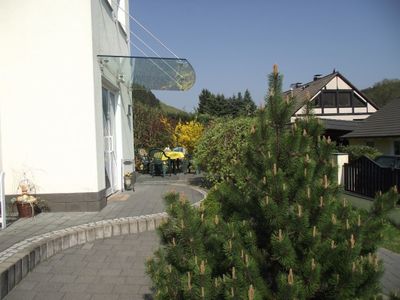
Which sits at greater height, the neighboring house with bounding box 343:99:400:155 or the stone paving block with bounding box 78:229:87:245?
the neighboring house with bounding box 343:99:400:155

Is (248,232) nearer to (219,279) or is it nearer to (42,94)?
(219,279)

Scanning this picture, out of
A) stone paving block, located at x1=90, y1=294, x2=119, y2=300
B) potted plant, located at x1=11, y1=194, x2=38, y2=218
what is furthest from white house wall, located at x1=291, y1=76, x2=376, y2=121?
stone paving block, located at x1=90, y1=294, x2=119, y2=300

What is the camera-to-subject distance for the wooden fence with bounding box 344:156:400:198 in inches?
458

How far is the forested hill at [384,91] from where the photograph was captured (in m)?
53.2

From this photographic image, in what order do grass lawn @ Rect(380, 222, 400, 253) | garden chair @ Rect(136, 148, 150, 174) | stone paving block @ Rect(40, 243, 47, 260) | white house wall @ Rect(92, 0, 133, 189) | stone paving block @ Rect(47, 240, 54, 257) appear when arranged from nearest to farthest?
1. grass lawn @ Rect(380, 222, 400, 253)
2. stone paving block @ Rect(40, 243, 47, 260)
3. stone paving block @ Rect(47, 240, 54, 257)
4. white house wall @ Rect(92, 0, 133, 189)
5. garden chair @ Rect(136, 148, 150, 174)

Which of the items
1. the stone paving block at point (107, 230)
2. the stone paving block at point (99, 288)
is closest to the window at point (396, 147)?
the stone paving block at point (107, 230)

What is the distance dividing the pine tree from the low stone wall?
921 millimetres

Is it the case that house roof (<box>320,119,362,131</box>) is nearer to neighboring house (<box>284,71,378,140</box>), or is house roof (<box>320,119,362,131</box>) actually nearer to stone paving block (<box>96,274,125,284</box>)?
neighboring house (<box>284,71,378,140</box>)

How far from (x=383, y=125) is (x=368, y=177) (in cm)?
1258

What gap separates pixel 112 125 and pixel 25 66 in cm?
364

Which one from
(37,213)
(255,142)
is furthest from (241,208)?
(37,213)

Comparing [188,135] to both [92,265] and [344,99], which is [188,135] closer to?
[92,265]

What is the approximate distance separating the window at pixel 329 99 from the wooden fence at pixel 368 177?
93.9ft

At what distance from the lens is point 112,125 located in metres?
11.1
